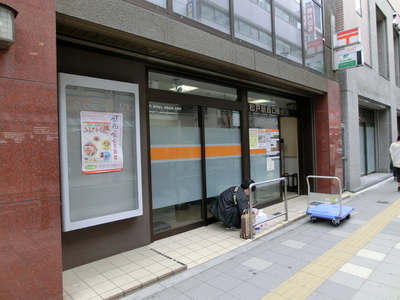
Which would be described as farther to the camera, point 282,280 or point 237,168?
point 237,168

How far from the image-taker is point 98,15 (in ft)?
11.8

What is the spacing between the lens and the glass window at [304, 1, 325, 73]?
27.6ft

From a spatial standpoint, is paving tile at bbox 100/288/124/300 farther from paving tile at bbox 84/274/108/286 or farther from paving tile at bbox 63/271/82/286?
paving tile at bbox 63/271/82/286

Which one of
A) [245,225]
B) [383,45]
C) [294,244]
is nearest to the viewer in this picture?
[294,244]

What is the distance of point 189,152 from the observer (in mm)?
5875

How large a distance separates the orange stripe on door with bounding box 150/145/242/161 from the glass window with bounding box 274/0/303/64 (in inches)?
109

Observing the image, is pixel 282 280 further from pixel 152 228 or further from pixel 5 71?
pixel 5 71

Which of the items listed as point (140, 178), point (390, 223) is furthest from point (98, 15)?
point (390, 223)

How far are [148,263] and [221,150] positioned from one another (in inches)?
125

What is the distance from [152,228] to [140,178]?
1.05m

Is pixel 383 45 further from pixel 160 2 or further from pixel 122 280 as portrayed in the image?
pixel 122 280

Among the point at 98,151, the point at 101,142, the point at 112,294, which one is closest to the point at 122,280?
the point at 112,294

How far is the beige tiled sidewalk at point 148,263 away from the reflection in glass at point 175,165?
16.8 inches

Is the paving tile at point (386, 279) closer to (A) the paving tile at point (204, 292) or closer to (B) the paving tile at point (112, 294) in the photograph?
(A) the paving tile at point (204, 292)
